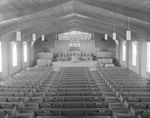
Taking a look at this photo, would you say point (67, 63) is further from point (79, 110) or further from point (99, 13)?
point (79, 110)

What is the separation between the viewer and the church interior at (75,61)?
8.23 metres

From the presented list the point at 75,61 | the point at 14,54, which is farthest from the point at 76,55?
the point at 14,54

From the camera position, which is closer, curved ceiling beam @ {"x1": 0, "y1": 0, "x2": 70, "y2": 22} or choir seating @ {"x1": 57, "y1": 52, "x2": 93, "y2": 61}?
curved ceiling beam @ {"x1": 0, "y1": 0, "x2": 70, "y2": 22}

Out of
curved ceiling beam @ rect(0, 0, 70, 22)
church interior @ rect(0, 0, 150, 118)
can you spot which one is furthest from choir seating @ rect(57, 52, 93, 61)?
curved ceiling beam @ rect(0, 0, 70, 22)

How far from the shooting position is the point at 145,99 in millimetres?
9156

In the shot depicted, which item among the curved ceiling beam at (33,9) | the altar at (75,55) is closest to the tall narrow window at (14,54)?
the altar at (75,55)

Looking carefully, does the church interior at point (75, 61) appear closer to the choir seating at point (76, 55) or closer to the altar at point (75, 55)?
the altar at point (75, 55)

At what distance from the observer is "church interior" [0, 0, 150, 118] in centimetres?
823

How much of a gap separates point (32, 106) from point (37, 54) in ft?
75.9

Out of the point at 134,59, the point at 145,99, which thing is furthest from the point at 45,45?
the point at 145,99

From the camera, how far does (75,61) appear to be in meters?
29.6

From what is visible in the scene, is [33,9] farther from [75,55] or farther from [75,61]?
[75,55]

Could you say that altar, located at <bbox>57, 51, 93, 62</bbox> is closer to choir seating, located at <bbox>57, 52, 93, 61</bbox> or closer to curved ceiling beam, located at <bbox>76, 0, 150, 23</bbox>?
choir seating, located at <bbox>57, 52, 93, 61</bbox>

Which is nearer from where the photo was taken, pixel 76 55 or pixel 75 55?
pixel 75 55
